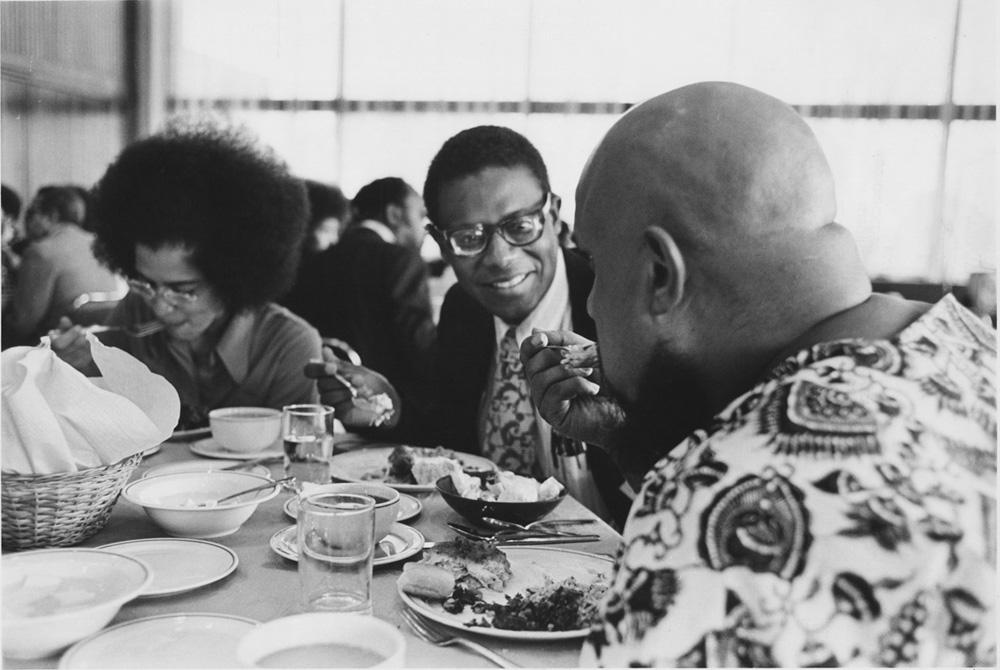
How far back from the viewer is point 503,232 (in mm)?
2229

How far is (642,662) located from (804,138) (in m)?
0.59

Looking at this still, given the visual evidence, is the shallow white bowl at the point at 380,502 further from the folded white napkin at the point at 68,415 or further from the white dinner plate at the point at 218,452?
the white dinner plate at the point at 218,452

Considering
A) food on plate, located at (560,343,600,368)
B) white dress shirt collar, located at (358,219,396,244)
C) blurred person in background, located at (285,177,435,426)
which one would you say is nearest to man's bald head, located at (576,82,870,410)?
food on plate, located at (560,343,600,368)

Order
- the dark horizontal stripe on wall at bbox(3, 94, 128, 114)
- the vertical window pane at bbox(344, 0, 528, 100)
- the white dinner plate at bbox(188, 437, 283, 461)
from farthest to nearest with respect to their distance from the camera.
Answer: the vertical window pane at bbox(344, 0, 528, 100) < the dark horizontal stripe on wall at bbox(3, 94, 128, 114) < the white dinner plate at bbox(188, 437, 283, 461)

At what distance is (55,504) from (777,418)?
1.04 meters

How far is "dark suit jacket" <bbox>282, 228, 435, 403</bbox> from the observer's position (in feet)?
13.2

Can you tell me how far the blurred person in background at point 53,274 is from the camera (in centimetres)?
514

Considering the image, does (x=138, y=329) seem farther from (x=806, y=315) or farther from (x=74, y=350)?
(x=806, y=315)

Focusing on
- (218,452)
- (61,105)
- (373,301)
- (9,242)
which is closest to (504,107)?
(61,105)

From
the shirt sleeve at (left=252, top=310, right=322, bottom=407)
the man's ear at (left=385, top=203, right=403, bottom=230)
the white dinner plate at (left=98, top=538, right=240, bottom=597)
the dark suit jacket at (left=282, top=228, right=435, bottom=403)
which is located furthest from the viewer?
the man's ear at (left=385, top=203, right=403, bottom=230)

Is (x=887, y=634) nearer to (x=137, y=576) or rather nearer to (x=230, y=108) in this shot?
(x=137, y=576)

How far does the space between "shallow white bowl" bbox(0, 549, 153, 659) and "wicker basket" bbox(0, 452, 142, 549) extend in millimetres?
141

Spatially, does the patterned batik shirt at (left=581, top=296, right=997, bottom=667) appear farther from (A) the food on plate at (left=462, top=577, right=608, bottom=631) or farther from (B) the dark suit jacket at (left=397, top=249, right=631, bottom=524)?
(B) the dark suit jacket at (left=397, top=249, right=631, bottom=524)

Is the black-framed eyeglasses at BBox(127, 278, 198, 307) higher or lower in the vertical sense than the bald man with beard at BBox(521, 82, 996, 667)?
lower
